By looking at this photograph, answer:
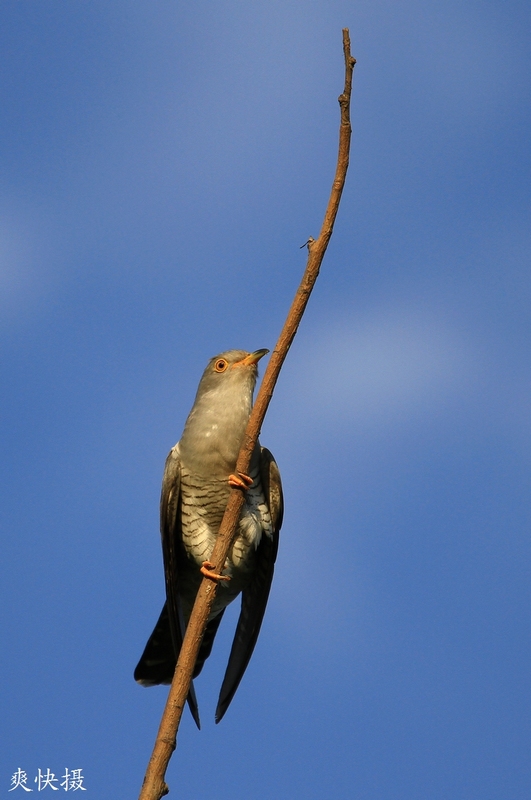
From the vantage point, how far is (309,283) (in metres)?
3.52

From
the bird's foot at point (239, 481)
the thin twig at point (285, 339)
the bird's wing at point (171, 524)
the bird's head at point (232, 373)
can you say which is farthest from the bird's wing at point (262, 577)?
the thin twig at point (285, 339)

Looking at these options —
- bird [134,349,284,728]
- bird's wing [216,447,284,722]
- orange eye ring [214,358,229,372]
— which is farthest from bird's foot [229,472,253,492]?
bird's wing [216,447,284,722]

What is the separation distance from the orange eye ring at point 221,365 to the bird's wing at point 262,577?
28.6 inches

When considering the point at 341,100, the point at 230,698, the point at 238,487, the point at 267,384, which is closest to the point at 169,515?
the point at 230,698

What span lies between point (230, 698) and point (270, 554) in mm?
1064

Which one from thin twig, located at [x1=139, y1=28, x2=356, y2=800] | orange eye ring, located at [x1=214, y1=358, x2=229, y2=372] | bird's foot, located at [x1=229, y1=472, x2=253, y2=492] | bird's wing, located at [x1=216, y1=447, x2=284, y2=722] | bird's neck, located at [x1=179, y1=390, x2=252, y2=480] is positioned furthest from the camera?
bird's wing, located at [x1=216, y1=447, x2=284, y2=722]

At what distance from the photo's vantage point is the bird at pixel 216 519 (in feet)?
18.7

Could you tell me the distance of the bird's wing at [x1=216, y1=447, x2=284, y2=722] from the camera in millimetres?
6008

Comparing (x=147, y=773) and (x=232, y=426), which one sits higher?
(x=232, y=426)

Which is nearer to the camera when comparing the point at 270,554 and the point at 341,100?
the point at 341,100

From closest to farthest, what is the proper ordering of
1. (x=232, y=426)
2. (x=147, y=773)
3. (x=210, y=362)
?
1. (x=147, y=773)
2. (x=232, y=426)
3. (x=210, y=362)

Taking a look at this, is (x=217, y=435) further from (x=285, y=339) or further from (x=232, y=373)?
(x=285, y=339)

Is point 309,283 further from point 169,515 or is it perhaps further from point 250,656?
Result: point 250,656

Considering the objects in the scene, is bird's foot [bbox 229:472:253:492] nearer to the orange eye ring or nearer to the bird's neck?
the bird's neck
